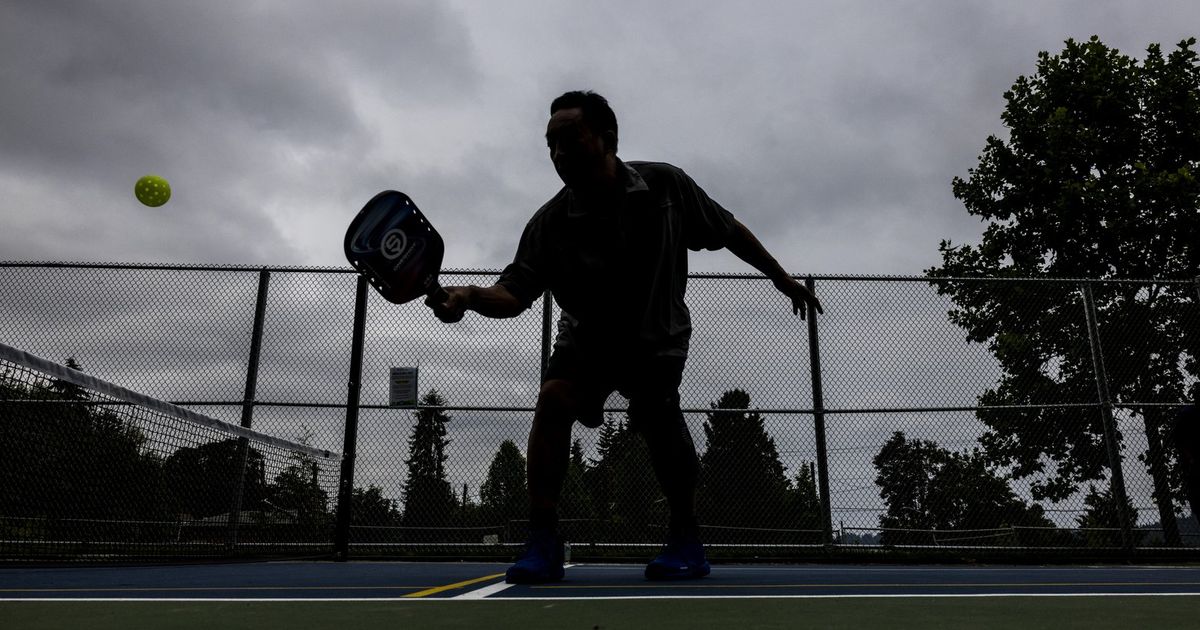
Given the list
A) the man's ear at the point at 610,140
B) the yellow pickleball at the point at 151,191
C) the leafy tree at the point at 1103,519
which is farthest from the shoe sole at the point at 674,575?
the yellow pickleball at the point at 151,191

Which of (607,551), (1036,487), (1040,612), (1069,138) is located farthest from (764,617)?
(1069,138)

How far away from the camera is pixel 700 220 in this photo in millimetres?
3293

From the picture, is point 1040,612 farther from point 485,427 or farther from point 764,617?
point 485,427

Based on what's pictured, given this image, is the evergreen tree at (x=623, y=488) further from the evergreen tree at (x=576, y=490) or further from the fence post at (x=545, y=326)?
the fence post at (x=545, y=326)

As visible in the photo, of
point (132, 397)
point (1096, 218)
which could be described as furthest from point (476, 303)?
point (1096, 218)

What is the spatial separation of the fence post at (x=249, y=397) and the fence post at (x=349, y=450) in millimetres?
752

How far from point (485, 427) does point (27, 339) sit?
4.10 metres

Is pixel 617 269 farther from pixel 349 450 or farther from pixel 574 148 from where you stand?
pixel 349 450

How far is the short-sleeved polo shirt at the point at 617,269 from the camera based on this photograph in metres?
3.05

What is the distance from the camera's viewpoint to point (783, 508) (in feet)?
21.3

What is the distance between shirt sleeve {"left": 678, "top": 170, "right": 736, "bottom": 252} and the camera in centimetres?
329

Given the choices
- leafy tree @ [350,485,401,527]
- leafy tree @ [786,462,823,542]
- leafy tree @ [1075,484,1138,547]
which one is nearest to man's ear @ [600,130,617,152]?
leafy tree @ [786,462,823,542]

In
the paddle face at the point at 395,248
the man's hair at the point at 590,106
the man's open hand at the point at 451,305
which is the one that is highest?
the man's hair at the point at 590,106

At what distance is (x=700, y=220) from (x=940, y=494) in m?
4.74
